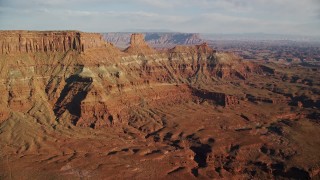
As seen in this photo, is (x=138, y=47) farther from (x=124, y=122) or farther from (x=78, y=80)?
(x=124, y=122)

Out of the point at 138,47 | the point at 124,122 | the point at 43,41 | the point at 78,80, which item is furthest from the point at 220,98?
the point at 43,41

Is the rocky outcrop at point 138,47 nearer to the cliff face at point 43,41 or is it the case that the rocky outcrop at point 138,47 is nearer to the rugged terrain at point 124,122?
the rugged terrain at point 124,122

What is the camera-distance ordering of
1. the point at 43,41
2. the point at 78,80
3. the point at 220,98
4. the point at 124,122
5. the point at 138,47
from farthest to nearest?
the point at 138,47, the point at 220,98, the point at 43,41, the point at 78,80, the point at 124,122

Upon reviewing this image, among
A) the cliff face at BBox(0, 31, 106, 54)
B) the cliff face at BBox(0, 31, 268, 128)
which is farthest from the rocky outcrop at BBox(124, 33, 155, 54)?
the cliff face at BBox(0, 31, 106, 54)

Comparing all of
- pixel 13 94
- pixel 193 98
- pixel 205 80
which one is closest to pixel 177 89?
pixel 193 98

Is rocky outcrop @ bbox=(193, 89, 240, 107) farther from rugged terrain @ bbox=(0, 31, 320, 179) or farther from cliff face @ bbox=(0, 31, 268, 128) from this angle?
rugged terrain @ bbox=(0, 31, 320, 179)

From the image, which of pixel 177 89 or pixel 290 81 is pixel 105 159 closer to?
pixel 177 89
